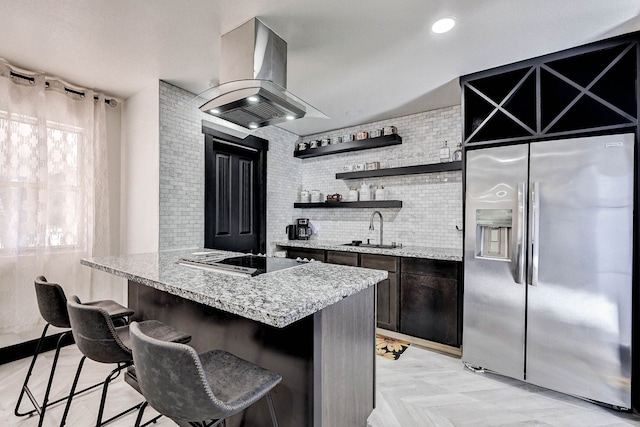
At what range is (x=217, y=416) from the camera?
979 millimetres

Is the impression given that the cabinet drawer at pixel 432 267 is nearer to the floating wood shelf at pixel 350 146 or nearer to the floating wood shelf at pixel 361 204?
the floating wood shelf at pixel 361 204

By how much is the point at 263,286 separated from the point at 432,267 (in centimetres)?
211

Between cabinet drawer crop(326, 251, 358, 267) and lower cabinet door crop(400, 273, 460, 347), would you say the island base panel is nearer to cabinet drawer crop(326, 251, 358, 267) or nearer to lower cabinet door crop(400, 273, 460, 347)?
lower cabinet door crop(400, 273, 460, 347)

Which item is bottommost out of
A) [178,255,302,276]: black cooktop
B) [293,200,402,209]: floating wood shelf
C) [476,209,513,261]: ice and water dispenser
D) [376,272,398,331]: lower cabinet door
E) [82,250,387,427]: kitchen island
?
[376,272,398,331]: lower cabinet door

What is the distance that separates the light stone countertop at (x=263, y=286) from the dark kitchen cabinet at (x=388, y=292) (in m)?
1.48

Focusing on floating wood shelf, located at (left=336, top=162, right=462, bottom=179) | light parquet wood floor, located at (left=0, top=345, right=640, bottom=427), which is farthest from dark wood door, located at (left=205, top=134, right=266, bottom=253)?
light parquet wood floor, located at (left=0, top=345, right=640, bottom=427)

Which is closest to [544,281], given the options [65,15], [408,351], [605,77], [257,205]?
[408,351]

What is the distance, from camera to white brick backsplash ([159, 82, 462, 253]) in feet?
10.1

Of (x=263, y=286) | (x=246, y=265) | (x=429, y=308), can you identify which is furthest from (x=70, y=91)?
(x=429, y=308)

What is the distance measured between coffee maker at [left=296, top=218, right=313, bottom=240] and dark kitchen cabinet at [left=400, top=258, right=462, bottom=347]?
1778mm

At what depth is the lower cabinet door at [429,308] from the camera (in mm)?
2826

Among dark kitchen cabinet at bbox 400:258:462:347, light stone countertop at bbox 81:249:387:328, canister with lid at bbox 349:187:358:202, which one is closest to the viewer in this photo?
light stone countertop at bbox 81:249:387:328

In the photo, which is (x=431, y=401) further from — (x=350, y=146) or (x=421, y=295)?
(x=350, y=146)

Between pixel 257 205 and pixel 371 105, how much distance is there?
2.01 metres
